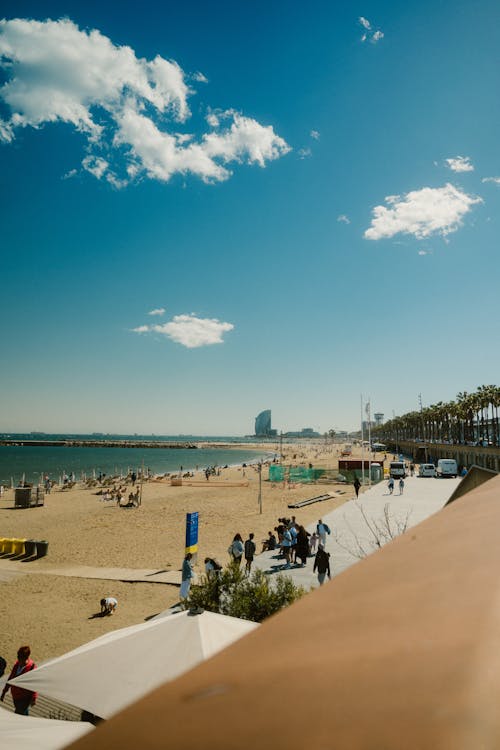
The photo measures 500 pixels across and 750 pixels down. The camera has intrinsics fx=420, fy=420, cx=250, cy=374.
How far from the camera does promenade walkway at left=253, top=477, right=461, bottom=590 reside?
43.1ft

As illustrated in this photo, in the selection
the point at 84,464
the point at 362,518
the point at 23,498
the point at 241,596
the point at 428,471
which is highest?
the point at 241,596

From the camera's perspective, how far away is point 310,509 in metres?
26.7

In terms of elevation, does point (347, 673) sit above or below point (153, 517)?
above

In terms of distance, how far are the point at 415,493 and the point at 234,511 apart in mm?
11907

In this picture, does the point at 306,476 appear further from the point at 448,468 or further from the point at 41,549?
the point at 41,549

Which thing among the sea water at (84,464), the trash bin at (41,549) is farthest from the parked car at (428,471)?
the trash bin at (41,549)

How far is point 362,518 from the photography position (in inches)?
775

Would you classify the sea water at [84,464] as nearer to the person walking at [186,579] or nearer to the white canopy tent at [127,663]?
the person walking at [186,579]

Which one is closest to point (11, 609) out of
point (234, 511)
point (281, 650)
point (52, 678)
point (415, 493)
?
point (52, 678)

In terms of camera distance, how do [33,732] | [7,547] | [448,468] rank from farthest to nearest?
[448,468], [7,547], [33,732]

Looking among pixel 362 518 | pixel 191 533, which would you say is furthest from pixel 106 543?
pixel 362 518

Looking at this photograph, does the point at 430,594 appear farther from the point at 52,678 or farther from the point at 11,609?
the point at 11,609

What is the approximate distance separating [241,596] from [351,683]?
868cm

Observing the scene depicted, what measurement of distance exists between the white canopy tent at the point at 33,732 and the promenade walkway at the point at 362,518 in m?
6.61
